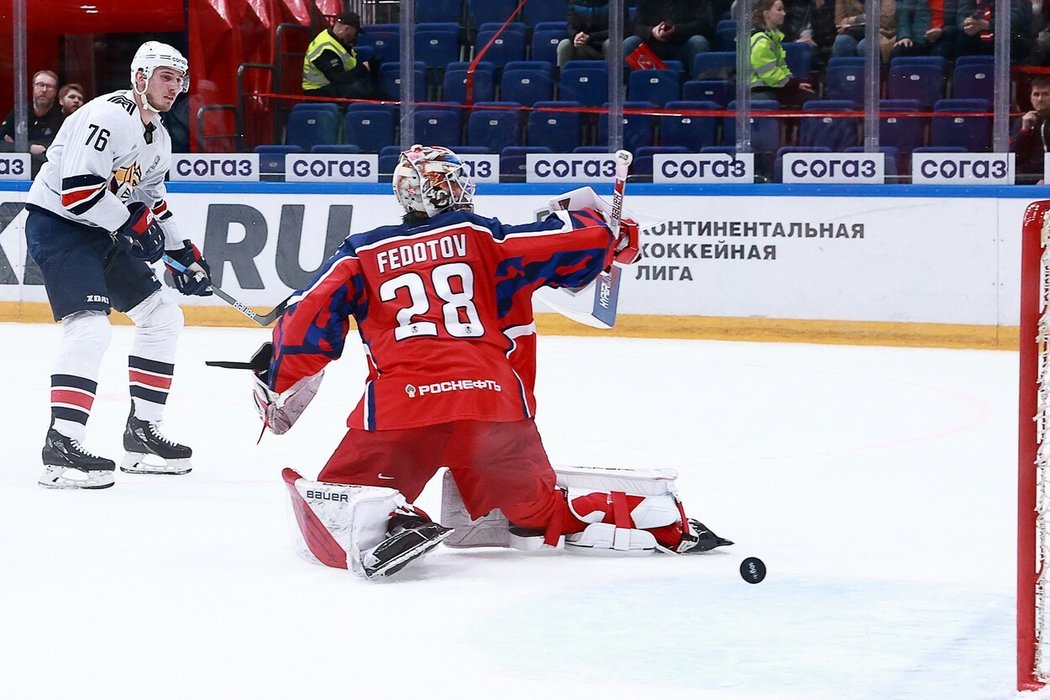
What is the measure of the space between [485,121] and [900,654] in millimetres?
5989

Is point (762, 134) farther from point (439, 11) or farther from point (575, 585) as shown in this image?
point (575, 585)

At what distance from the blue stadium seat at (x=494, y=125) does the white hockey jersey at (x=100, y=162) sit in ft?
12.1

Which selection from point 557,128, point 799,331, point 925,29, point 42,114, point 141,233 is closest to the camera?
point 141,233

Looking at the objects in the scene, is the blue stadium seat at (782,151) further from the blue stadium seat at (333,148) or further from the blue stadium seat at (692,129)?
the blue stadium seat at (333,148)

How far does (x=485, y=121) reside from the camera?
8.28 metres

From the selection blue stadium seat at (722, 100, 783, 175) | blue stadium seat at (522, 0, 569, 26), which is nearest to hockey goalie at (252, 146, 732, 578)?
blue stadium seat at (722, 100, 783, 175)

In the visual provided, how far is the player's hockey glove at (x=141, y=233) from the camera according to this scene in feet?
14.8

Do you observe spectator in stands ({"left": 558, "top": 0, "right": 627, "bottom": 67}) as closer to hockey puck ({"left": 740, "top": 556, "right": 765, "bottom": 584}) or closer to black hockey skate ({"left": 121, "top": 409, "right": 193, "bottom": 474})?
black hockey skate ({"left": 121, "top": 409, "right": 193, "bottom": 474})

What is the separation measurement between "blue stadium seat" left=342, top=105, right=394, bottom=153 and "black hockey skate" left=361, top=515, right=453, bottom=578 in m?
5.43

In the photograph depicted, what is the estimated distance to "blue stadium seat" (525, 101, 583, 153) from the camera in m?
8.12

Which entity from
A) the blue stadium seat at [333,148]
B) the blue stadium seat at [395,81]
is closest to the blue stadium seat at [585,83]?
the blue stadium seat at [395,81]

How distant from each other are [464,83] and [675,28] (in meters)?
1.20

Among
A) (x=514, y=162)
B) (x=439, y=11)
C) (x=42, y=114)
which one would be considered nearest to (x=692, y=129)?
(x=514, y=162)

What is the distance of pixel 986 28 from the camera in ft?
24.1
